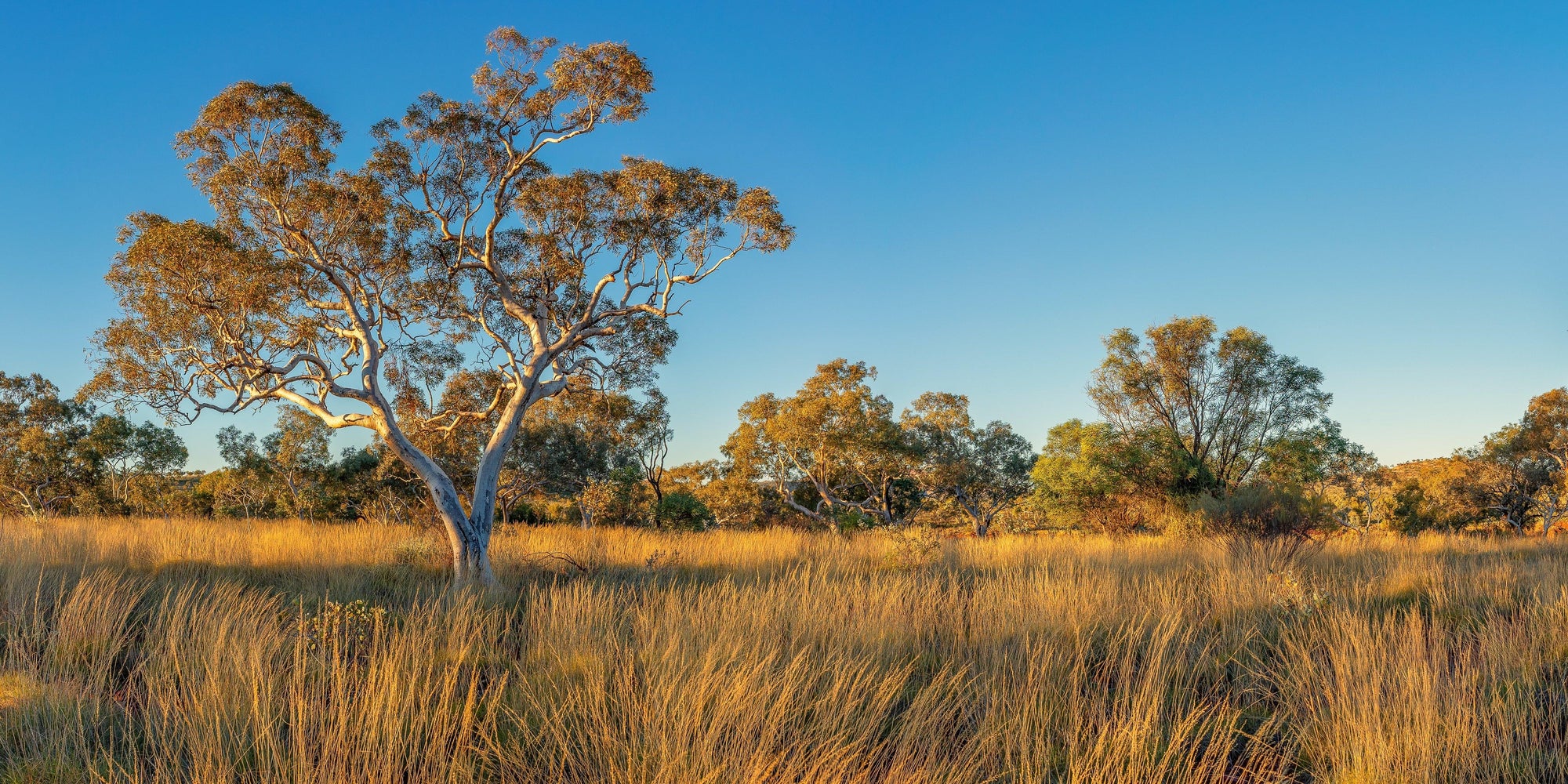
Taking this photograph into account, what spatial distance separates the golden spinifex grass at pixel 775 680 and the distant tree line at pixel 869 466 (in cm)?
859

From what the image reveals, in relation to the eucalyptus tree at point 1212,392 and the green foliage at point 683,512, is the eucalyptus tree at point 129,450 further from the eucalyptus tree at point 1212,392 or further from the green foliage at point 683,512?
the eucalyptus tree at point 1212,392

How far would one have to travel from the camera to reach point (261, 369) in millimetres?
10070

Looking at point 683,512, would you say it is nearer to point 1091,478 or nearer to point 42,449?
point 1091,478

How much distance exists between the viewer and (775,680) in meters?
4.29

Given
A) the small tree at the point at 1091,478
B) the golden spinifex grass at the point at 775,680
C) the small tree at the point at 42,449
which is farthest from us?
the small tree at the point at 42,449

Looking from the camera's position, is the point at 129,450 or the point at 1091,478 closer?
the point at 1091,478

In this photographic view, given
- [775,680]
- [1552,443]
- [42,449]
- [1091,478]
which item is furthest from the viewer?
[1552,443]

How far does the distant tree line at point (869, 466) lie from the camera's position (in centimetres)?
2098

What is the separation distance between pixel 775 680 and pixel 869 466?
24.2 meters

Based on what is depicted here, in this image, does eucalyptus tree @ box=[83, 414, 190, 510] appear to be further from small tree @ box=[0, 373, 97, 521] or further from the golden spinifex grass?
the golden spinifex grass

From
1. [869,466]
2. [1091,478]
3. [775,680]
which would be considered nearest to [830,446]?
[869,466]

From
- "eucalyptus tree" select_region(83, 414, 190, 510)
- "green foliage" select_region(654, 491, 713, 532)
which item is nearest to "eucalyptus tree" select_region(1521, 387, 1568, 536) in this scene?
"green foliage" select_region(654, 491, 713, 532)

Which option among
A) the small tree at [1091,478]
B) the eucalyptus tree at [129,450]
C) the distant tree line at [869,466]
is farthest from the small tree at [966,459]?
the eucalyptus tree at [129,450]

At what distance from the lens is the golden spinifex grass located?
3.68m
